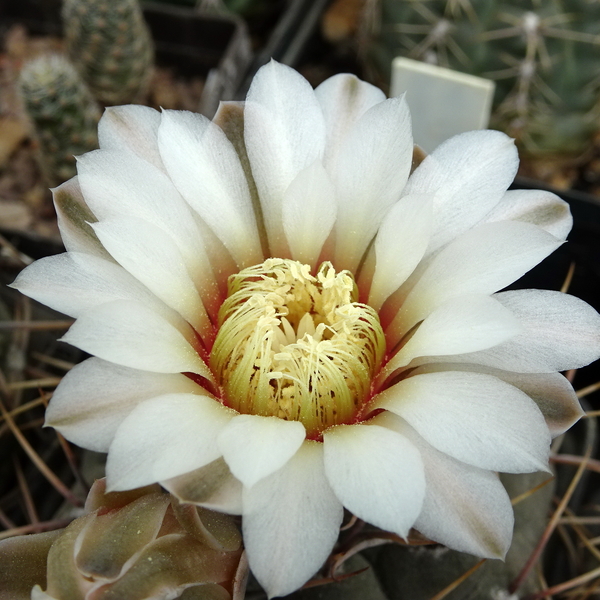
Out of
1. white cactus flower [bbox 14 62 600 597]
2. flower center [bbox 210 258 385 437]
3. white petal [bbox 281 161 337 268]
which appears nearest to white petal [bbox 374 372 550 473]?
white cactus flower [bbox 14 62 600 597]

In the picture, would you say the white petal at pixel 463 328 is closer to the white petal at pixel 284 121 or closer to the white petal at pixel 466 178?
the white petal at pixel 466 178

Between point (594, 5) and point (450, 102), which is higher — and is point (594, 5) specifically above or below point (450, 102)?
above

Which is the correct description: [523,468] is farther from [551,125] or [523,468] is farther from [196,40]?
[196,40]

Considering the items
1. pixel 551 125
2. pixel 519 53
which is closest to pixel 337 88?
pixel 519 53

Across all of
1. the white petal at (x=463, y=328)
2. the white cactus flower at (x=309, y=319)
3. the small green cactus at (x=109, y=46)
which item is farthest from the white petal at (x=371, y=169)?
the small green cactus at (x=109, y=46)

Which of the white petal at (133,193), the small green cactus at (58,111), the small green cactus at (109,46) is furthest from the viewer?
the small green cactus at (109,46)

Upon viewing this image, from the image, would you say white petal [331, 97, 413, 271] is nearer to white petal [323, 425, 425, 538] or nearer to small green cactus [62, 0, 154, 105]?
white petal [323, 425, 425, 538]
